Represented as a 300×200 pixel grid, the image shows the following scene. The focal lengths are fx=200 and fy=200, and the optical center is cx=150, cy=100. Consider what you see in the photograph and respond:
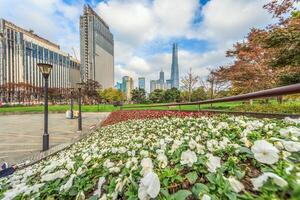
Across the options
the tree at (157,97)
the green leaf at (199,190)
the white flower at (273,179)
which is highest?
the tree at (157,97)

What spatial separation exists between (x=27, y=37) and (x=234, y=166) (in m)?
86.7

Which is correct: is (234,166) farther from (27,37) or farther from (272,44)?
(27,37)

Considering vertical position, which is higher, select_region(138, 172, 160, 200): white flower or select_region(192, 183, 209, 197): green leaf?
select_region(138, 172, 160, 200): white flower

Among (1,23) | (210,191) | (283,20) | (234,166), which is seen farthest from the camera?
(1,23)

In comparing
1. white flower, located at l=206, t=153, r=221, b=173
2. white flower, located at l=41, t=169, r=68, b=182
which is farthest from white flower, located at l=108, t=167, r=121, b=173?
white flower, located at l=206, t=153, r=221, b=173

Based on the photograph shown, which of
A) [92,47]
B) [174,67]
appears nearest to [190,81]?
[92,47]

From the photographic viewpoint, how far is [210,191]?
900 millimetres

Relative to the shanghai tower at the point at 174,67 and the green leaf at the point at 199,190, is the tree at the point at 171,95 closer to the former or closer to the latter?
the green leaf at the point at 199,190

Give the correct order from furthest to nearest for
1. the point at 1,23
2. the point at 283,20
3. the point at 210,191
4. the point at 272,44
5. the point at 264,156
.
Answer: the point at 1,23, the point at 283,20, the point at 272,44, the point at 210,191, the point at 264,156

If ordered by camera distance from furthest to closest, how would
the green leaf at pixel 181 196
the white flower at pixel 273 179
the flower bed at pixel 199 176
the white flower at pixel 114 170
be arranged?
the white flower at pixel 114 170
the green leaf at pixel 181 196
the flower bed at pixel 199 176
the white flower at pixel 273 179

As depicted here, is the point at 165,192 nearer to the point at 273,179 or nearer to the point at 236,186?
the point at 236,186

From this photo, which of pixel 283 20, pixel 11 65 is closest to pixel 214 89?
pixel 283 20

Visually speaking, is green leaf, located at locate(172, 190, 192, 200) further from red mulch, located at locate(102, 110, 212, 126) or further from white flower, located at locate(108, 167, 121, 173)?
red mulch, located at locate(102, 110, 212, 126)

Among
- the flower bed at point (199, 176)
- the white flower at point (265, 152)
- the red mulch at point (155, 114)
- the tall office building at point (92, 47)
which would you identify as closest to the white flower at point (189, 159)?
the flower bed at point (199, 176)
